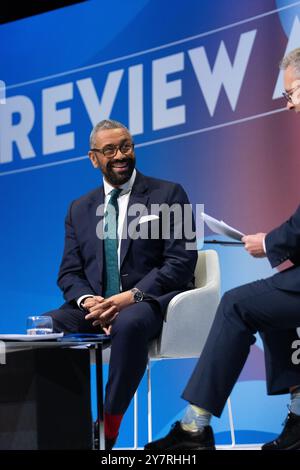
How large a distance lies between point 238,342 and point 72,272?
1385 millimetres

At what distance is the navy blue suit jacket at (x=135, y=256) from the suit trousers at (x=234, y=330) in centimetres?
71

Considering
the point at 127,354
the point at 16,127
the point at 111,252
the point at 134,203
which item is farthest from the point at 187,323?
the point at 16,127

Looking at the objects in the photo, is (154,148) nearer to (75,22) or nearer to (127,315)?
(75,22)

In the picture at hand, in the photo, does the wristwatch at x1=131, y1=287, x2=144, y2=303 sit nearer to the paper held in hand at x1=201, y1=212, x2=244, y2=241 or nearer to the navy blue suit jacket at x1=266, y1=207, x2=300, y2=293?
the paper held in hand at x1=201, y1=212, x2=244, y2=241

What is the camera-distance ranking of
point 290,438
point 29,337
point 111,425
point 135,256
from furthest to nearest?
point 135,256 → point 111,425 → point 290,438 → point 29,337

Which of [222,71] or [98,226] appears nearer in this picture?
[98,226]

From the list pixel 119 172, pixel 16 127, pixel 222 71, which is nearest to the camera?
pixel 119 172

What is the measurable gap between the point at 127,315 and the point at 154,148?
1772mm

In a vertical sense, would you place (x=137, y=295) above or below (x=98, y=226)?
below

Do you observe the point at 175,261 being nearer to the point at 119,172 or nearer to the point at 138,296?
the point at 138,296

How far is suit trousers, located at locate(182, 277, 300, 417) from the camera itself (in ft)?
9.82

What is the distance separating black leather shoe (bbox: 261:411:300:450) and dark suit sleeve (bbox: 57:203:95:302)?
133cm

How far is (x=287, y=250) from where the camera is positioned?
310 cm
